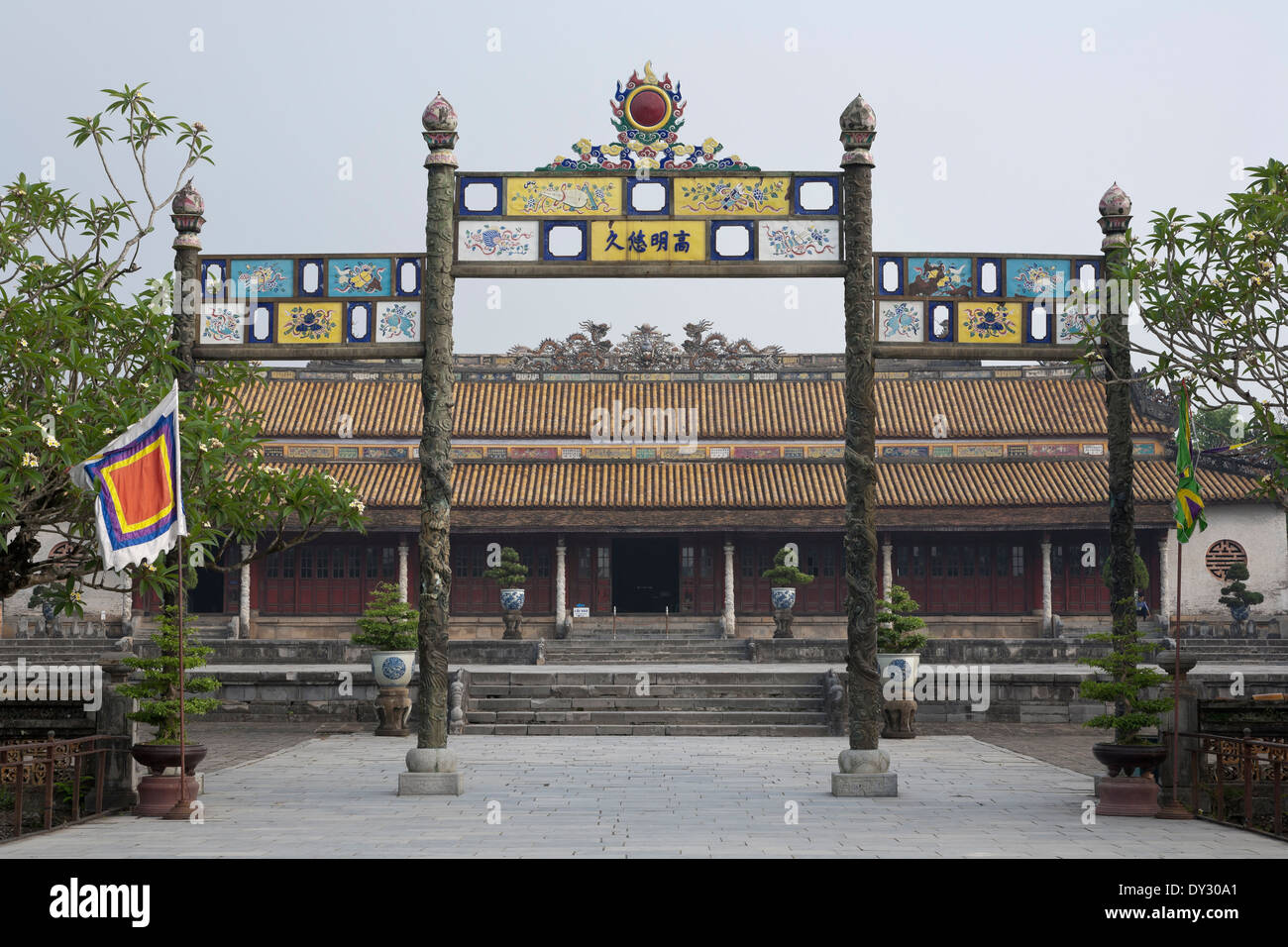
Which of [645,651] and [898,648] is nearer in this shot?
[898,648]

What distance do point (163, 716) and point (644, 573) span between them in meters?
25.4

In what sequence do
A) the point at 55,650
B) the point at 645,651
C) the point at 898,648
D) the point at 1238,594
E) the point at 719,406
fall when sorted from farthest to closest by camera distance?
the point at 719,406 → the point at 1238,594 → the point at 55,650 → the point at 645,651 → the point at 898,648

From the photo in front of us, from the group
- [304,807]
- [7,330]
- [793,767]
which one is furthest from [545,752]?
[7,330]

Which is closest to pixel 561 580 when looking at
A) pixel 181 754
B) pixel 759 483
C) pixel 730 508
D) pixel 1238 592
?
pixel 730 508

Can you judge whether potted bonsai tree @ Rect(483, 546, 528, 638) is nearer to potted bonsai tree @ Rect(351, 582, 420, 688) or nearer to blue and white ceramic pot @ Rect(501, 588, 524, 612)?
blue and white ceramic pot @ Rect(501, 588, 524, 612)

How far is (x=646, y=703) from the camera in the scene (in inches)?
840

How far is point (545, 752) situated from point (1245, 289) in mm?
10206

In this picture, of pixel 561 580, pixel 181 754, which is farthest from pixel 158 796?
pixel 561 580

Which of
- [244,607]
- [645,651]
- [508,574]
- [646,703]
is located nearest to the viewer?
[646,703]

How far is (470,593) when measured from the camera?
1374 inches

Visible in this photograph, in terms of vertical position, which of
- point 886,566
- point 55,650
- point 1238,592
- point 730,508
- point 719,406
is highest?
point 719,406

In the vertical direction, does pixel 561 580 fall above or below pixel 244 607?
above

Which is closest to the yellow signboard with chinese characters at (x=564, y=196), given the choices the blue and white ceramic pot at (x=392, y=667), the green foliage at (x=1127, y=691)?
the green foliage at (x=1127, y=691)

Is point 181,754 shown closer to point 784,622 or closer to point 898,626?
point 898,626
